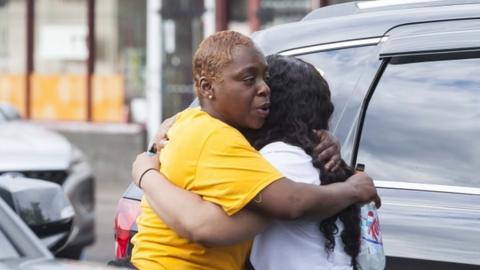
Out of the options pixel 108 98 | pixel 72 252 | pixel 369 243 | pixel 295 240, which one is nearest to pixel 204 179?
pixel 295 240

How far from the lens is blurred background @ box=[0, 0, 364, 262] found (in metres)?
14.5

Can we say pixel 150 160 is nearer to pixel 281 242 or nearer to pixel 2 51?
pixel 281 242

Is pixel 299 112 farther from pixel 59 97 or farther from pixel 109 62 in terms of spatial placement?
pixel 59 97

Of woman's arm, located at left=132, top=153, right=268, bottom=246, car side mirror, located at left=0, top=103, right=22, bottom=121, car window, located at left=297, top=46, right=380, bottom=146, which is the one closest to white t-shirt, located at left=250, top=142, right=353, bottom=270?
woman's arm, located at left=132, top=153, right=268, bottom=246

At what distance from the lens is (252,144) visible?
3547mm

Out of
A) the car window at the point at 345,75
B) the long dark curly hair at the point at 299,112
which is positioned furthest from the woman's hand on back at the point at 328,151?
the car window at the point at 345,75

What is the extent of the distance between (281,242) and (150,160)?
1.51ft

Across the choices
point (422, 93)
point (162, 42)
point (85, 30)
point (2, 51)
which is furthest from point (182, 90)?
point (422, 93)

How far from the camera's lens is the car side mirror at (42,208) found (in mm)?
4941

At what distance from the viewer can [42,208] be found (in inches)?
199

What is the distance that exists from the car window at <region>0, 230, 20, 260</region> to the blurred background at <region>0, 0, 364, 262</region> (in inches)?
402

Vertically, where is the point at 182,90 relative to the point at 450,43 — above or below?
below

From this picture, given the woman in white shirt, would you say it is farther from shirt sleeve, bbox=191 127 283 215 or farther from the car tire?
the car tire

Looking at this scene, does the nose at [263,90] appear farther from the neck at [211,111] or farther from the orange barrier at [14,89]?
the orange barrier at [14,89]
